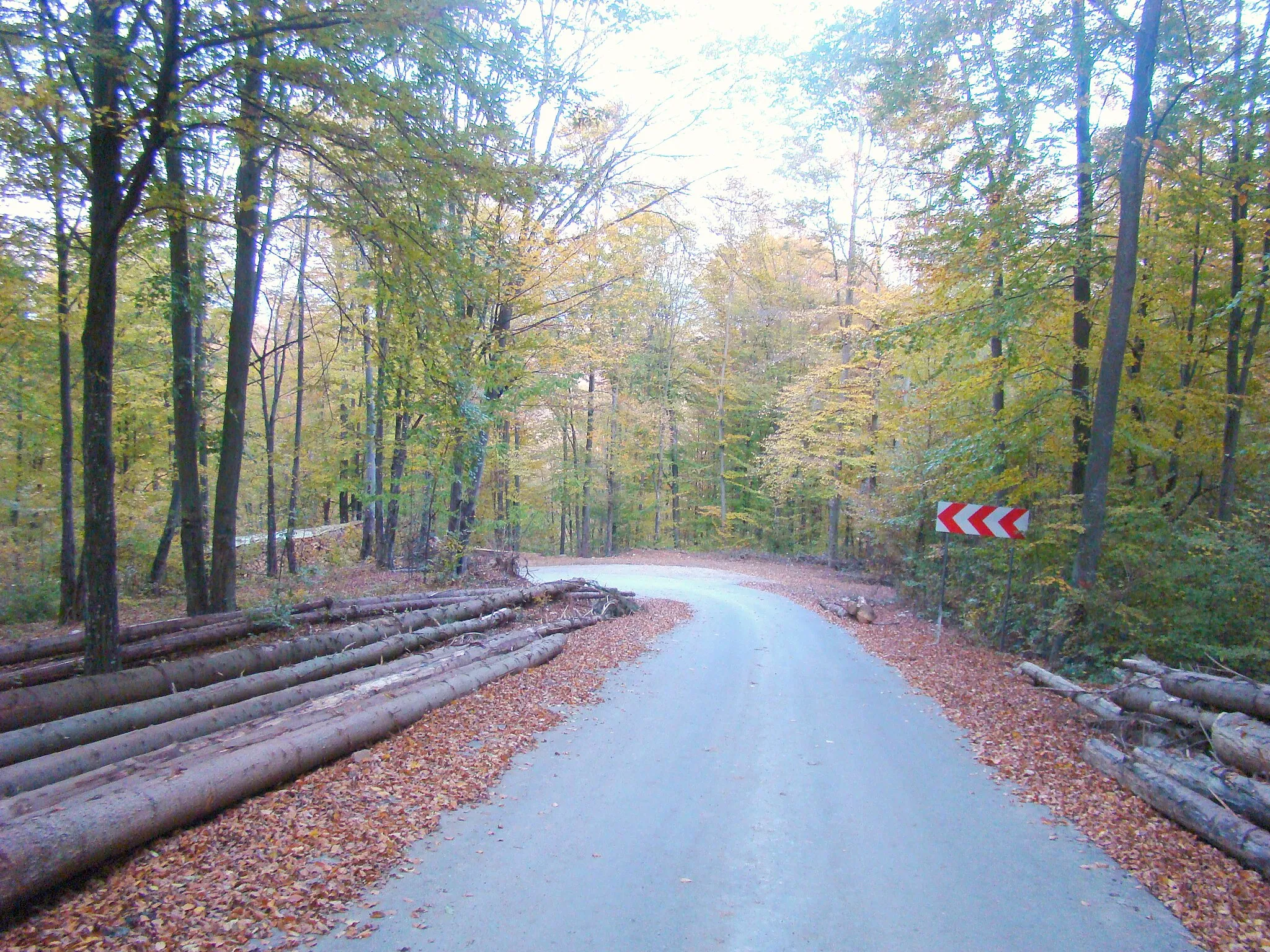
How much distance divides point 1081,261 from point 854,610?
7895 mm

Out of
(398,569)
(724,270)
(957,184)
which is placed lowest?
(398,569)

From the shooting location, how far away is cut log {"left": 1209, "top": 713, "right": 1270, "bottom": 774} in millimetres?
4668

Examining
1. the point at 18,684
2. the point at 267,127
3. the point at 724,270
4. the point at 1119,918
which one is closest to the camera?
the point at 1119,918

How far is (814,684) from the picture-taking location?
862 cm

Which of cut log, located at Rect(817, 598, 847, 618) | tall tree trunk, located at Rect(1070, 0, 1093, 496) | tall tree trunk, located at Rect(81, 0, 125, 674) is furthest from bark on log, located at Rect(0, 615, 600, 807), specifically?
tall tree trunk, located at Rect(1070, 0, 1093, 496)

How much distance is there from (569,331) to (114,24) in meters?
12.1

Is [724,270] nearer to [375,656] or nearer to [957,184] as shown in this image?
[957,184]

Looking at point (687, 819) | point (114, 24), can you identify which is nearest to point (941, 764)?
point (687, 819)

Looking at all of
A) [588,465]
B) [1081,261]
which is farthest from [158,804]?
[588,465]

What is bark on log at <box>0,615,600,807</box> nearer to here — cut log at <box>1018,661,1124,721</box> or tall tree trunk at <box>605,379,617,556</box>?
cut log at <box>1018,661,1124,721</box>

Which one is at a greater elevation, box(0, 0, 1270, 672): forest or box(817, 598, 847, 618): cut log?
box(0, 0, 1270, 672): forest

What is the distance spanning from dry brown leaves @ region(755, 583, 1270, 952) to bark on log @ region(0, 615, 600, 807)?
19.2 ft

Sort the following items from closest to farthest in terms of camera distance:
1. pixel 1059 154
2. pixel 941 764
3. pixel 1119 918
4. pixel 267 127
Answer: pixel 1119 918
pixel 941 764
pixel 267 127
pixel 1059 154

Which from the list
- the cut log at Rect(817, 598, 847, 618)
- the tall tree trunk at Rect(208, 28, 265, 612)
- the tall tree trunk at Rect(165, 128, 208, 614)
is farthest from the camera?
the cut log at Rect(817, 598, 847, 618)
